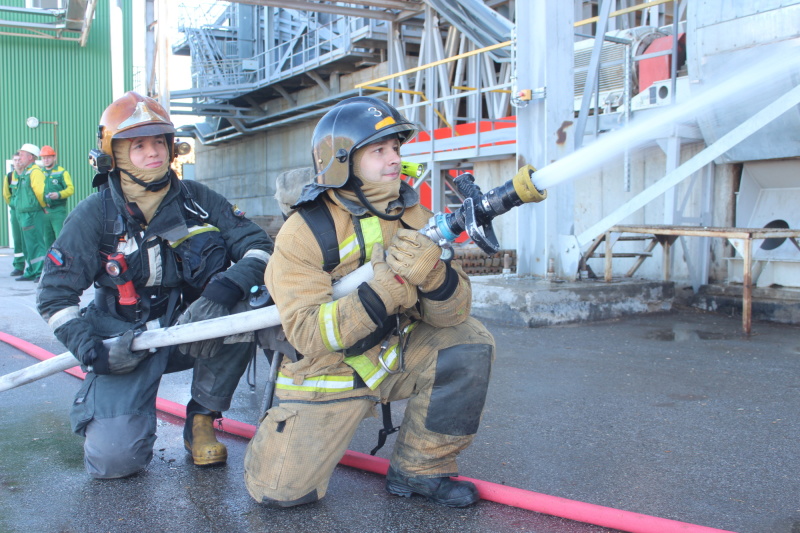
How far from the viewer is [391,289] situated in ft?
7.64

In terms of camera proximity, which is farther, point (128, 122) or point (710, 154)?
point (710, 154)

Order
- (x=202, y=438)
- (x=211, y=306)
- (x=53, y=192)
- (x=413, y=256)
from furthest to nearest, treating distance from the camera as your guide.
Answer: (x=53, y=192), (x=202, y=438), (x=211, y=306), (x=413, y=256)

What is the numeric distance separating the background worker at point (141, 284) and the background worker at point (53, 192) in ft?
23.8

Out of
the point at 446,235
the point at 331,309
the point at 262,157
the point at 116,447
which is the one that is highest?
the point at 262,157

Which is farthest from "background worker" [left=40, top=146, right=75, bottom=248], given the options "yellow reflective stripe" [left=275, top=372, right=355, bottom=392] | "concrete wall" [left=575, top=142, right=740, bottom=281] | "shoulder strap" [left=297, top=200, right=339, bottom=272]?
"yellow reflective stripe" [left=275, top=372, right=355, bottom=392]

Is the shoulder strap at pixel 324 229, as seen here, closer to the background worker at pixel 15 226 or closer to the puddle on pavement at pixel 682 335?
the puddle on pavement at pixel 682 335

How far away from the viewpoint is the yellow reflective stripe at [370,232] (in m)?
2.56

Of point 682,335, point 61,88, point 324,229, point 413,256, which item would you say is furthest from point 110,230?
point 61,88

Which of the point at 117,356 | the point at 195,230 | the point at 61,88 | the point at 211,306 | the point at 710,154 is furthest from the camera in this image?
the point at 61,88

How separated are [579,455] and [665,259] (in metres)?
4.48

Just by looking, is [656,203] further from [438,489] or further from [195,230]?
[438,489]

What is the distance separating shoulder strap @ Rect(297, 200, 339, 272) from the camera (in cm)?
249

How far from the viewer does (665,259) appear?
23.1ft

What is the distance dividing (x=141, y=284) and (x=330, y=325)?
116cm
